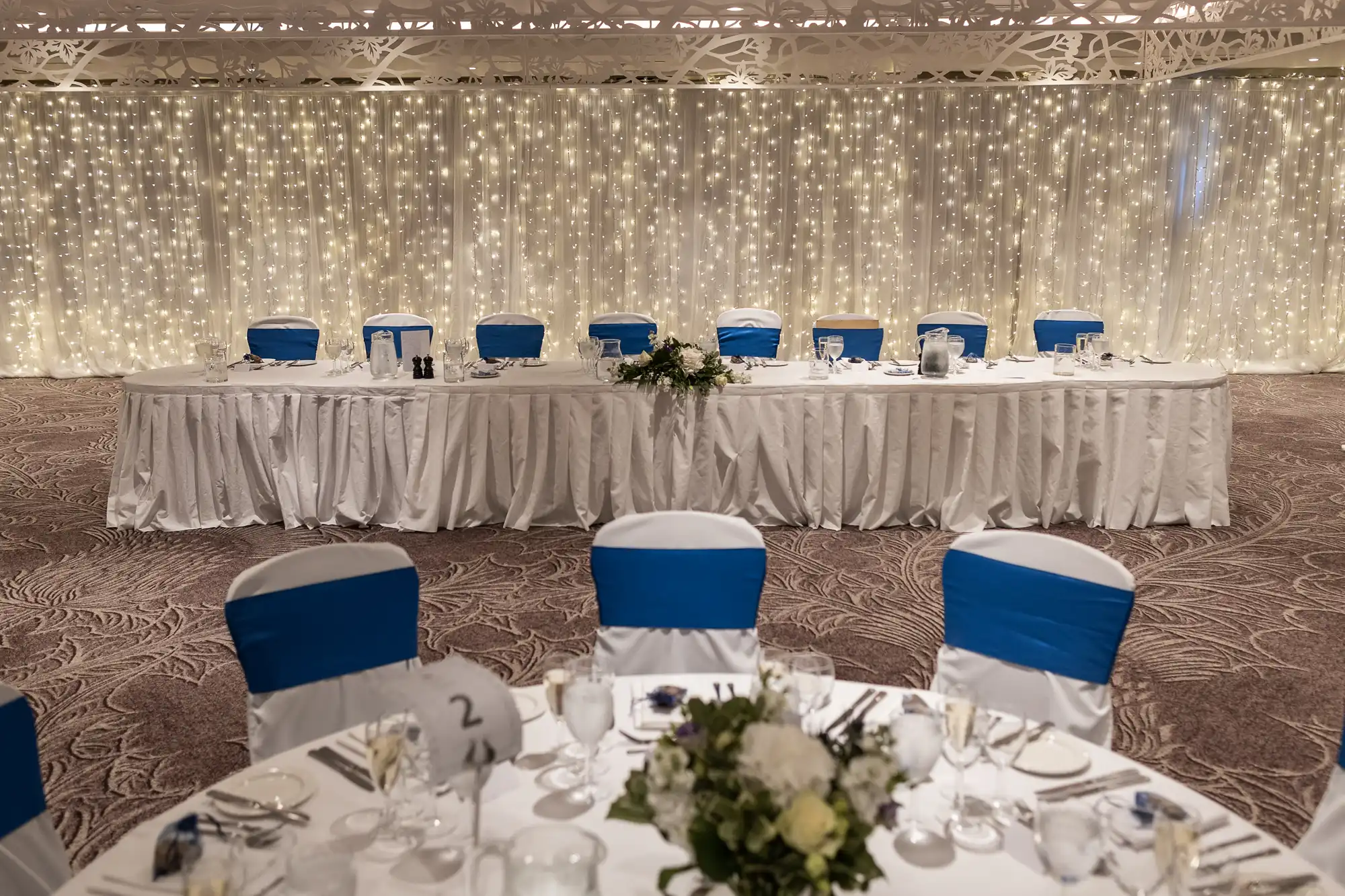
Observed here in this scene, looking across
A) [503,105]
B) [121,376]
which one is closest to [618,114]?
[503,105]

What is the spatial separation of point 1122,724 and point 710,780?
2662mm

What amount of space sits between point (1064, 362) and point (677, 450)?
2001mm

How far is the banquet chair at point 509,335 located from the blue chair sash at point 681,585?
4.14 metres

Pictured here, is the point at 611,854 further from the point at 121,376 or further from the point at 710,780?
the point at 121,376

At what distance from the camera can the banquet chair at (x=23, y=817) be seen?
5.62ft

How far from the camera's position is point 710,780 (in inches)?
46.5

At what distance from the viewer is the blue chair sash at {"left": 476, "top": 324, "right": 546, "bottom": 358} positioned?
6.55 m

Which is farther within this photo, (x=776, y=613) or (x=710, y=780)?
(x=776, y=613)

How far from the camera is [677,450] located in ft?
16.8

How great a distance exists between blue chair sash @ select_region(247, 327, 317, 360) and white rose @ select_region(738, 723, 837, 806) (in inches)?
225

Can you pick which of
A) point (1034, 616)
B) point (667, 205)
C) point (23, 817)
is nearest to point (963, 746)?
point (1034, 616)

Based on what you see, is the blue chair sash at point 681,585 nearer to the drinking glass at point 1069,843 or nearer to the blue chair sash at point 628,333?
the drinking glass at point 1069,843

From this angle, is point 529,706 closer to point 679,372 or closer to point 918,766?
point 918,766

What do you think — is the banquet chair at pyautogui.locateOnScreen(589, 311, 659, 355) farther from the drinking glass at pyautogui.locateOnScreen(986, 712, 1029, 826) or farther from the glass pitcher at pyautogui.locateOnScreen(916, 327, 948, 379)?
the drinking glass at pyautogui.locateOnScreen(986, 712, 1029, 826)
